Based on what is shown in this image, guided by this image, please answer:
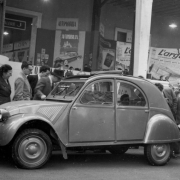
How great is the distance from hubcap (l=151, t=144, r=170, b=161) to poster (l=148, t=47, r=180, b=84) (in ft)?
37.7

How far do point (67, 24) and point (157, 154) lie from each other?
414 inches

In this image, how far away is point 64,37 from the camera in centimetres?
1592

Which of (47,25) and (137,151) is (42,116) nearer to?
(137,151)

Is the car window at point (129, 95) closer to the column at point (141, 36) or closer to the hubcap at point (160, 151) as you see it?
the hubcap at point (160, 151)

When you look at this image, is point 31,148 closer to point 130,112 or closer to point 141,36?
point 130,112

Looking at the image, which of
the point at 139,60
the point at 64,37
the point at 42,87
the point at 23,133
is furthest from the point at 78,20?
the point at 23,133

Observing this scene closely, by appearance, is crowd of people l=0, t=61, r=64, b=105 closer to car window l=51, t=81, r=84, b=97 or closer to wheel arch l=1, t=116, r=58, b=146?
car window l=51, t=81, r=84, b=97

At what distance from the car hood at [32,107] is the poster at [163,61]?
492 inches

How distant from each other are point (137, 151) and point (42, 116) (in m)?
3.10

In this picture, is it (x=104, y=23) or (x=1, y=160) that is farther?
(x=104, y=23)

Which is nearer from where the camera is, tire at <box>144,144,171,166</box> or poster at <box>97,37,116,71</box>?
tire at <box>144,144,171,166</box>

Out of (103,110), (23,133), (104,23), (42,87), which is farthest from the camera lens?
(104,23)

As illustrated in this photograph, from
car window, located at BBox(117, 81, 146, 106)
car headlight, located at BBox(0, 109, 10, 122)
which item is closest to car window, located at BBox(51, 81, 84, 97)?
car window, located at BBox(117, 81, 146, 106)

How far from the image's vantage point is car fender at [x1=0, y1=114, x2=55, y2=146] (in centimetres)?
539
